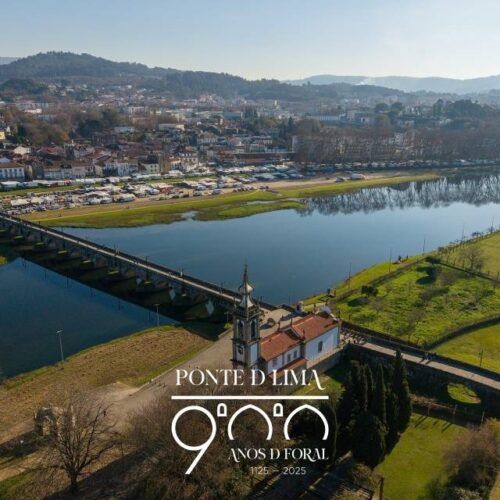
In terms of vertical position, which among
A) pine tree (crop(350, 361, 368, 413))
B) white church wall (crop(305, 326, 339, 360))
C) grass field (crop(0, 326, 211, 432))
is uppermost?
pine tree (crop(350, 361, 368, 413))

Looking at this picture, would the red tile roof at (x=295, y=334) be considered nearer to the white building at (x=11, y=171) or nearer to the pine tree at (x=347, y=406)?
the pine tree at (x=347, y=406)

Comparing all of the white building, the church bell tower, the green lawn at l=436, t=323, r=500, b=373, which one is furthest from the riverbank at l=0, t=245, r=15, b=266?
the green lawn at l=436, t=323, r=500, b=373

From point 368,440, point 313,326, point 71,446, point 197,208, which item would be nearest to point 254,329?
point 313,326

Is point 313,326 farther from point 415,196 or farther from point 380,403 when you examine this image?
point 415,196

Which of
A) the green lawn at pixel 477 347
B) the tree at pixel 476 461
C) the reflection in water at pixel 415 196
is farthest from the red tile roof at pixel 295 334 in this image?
the reflection in water at pixel 415 196

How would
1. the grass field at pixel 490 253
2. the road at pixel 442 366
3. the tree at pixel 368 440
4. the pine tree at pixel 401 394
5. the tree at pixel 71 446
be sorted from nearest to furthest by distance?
the tree at pixel 71 446, the tree at pixel 368 440, the pine tree at pixel 401 394, the road at pixel 442 366, the grass field at pixel 490 253

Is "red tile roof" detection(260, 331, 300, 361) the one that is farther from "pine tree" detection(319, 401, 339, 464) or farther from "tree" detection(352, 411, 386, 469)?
"tree" detection(352, 411, 386, 469)
